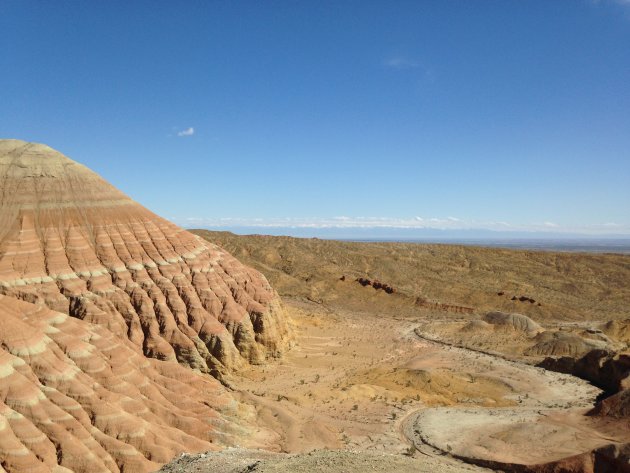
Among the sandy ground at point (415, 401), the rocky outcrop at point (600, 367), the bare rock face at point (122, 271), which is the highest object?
the bare rock face at point (122, 271)

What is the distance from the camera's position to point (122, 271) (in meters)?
37.2

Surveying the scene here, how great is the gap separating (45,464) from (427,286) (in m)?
71.8

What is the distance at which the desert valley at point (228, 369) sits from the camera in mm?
20344

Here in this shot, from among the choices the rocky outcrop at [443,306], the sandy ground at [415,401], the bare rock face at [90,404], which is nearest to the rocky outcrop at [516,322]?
the rocky outcrop at [443,306]

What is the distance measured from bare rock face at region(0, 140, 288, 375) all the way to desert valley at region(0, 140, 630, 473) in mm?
137

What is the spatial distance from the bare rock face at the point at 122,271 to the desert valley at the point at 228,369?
0.14 m

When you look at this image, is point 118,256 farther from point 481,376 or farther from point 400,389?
point 481,376

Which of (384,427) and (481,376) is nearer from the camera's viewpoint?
(384,427)

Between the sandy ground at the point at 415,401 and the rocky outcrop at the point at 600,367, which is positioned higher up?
the rocky outcrop at the point at 600,367

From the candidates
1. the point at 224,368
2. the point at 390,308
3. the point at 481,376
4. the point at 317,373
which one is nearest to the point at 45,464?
the point at 224,368

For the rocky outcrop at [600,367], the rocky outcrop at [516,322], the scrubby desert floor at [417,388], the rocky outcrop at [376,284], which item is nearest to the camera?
the scrubby desert floor at [417,388]

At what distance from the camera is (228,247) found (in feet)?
308

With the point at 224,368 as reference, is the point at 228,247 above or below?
above

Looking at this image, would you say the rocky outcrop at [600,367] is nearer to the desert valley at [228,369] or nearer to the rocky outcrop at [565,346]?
the desert valley at [228,369]
